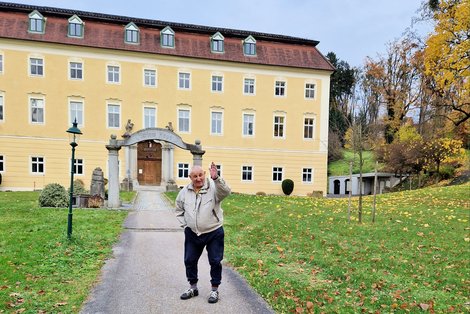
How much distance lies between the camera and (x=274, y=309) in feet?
15.1

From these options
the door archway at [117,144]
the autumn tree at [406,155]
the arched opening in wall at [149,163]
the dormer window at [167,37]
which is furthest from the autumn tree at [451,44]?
the arched opening in wall at [149,163]

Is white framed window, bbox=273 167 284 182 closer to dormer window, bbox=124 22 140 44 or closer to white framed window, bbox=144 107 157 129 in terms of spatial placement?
white framed window, bbox=144 107 157 129

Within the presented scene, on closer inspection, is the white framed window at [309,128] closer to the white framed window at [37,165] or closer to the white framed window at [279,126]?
the white framed window at [279,126]

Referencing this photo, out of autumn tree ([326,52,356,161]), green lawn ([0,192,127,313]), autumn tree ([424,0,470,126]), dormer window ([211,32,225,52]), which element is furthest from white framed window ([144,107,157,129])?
autumn tree ([326,52,356,161])

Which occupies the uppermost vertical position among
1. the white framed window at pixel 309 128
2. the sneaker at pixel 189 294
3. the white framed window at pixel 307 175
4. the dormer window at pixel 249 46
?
the dormer window at pixel 249 46

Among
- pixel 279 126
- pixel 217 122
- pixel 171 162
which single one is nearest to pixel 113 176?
pixel 171 162

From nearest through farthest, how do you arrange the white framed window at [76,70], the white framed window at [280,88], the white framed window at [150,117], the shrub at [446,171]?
the white framed window at [76,70] → the white framed window at [150,117] → the white framed window at [280,88] → the shrub at [446,171]

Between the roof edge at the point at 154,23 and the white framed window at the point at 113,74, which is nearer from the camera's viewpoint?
the roof edge at the point at 154,23

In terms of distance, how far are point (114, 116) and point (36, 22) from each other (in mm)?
8824

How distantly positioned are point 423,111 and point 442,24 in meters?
31.0

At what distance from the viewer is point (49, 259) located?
6.69 meters

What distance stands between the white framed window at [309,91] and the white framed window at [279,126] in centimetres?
299

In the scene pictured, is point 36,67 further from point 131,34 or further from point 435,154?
point 435,154

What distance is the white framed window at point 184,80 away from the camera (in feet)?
94.7
